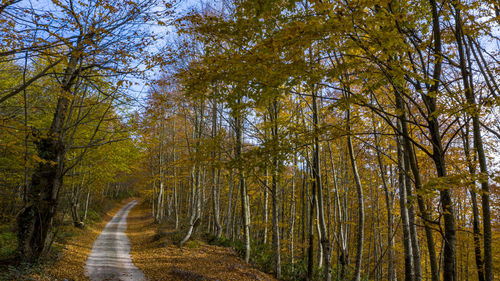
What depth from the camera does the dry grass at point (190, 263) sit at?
790 centimetres

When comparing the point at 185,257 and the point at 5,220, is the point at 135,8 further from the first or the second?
the point at 5,220

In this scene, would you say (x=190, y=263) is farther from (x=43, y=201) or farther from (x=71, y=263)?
(x=43, y=201)

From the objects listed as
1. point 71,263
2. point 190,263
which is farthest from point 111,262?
point 190,263

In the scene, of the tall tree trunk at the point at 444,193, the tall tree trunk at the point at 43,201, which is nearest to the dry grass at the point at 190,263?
the tall tree trunk at the point at 43,201

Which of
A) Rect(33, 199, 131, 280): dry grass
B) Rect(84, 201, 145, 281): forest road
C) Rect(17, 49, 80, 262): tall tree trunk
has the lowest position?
Rect(84, 201, 145, 281): forest road

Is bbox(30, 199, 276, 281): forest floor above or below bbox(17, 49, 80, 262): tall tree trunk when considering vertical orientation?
below

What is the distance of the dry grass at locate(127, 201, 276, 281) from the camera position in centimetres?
790

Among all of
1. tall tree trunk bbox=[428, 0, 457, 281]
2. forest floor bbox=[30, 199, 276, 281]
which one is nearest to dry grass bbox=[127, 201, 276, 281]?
forest floor bbox=[30, 199, 276, 281]

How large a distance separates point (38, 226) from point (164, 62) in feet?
17.3

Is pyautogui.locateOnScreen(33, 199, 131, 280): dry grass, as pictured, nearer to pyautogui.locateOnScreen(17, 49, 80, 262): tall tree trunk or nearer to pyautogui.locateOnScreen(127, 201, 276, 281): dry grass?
pyautogui.locateOnScreen(17, 49, 80, 262): tall tree trunk

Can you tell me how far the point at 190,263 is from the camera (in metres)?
9.14

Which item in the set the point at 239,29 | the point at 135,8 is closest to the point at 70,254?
→ the point at 135,8

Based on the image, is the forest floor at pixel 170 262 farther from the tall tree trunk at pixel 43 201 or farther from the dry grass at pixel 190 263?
the tall tree trunk at pixel 43 201

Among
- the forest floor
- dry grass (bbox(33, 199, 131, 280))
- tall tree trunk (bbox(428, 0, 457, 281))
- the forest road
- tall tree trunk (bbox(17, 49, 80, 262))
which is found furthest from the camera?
the forest road
